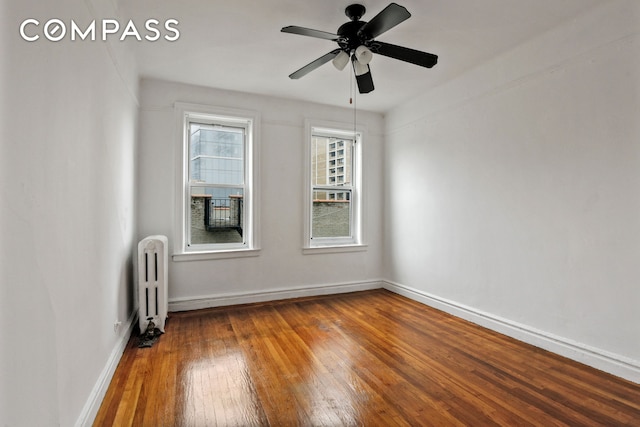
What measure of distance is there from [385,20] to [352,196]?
9.77ft

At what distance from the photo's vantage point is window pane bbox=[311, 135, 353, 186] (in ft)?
15.2

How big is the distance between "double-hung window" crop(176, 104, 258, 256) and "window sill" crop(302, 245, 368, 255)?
75 cm

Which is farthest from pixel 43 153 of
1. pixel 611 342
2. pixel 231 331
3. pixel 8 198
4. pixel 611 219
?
pixel 611 342

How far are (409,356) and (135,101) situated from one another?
362 cm

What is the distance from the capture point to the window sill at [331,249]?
14.6ft

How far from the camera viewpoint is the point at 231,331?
3.15 m

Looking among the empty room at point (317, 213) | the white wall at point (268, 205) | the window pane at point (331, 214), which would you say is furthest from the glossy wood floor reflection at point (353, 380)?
the window pane at point (331, 214)

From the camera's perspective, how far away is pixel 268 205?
13.9ft

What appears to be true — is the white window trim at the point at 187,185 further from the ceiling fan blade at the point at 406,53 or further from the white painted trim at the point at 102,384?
the ceiling fan blade at the point at 406,53

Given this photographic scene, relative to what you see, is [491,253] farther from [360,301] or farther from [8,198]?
[8,198]

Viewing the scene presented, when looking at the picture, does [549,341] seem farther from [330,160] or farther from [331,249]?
[330,160]

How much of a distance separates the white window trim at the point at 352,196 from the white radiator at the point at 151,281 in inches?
74.4

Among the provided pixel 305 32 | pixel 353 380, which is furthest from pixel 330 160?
pixel 353 380

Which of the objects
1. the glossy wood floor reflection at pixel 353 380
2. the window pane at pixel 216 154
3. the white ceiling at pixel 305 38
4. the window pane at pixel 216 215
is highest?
the white ceiling at pixel 305 38
